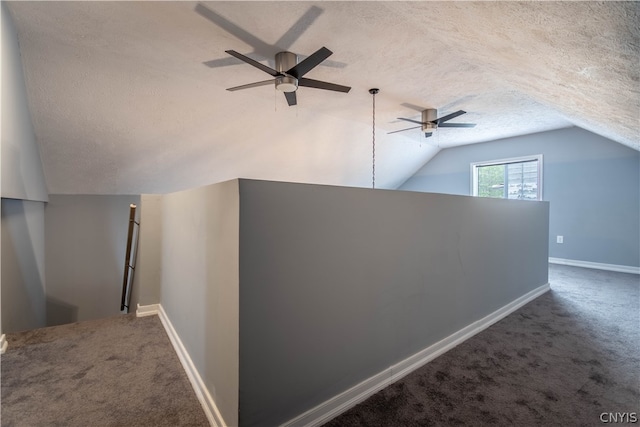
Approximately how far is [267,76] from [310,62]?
999mm

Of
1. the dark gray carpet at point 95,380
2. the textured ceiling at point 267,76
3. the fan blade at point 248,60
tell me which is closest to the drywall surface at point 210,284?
the dark gray carpet at point 95,380

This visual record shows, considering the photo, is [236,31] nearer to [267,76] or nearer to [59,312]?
[267,76]

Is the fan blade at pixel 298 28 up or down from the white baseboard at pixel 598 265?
up

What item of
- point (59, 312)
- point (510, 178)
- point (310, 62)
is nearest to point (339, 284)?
point (310, 62)

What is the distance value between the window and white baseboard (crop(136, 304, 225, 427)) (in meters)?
5.57

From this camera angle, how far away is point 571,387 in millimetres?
1604

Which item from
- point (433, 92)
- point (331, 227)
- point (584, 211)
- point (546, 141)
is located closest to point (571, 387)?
point (331, 227)

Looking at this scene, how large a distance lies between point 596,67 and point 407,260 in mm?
1446

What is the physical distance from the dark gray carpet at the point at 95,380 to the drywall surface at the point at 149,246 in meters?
0.38

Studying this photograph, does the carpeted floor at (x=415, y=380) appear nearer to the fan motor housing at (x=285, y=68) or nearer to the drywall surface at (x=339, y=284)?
the drywall surface at (x=339, y=284)

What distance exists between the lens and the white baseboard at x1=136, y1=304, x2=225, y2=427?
1285mm

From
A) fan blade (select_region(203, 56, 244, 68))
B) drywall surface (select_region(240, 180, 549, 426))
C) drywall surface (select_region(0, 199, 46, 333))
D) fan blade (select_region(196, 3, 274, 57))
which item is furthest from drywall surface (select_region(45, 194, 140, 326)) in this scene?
drywall surface (select_region(240, 180, 549, 426))

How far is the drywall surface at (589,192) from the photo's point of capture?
429 cm

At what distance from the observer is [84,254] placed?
418cm
